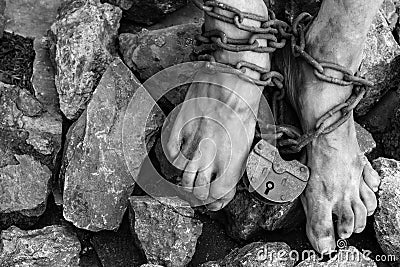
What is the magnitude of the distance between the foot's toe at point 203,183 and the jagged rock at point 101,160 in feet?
0.63

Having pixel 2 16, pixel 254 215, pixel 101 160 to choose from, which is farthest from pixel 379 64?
pixel 2 16

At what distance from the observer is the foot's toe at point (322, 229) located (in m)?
1.68

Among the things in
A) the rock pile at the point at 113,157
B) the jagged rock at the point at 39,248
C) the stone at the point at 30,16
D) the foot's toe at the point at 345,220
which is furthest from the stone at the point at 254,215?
the stone at the point at 30,16

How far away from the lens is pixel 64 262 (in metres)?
1.63

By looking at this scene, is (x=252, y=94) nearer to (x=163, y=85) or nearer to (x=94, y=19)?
(x=163, y=85)

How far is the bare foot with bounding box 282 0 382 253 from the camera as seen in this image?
5.37 ft

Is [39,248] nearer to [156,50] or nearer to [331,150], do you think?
[156,50]

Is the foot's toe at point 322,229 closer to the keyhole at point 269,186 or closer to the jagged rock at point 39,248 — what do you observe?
the keyhole at point 269,186

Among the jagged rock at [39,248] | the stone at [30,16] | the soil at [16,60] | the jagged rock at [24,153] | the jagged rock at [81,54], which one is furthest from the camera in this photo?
the stone at [30,16]

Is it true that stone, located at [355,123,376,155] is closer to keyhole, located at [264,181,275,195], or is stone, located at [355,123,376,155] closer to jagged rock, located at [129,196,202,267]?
keyhole, located at [264,181,275,195]

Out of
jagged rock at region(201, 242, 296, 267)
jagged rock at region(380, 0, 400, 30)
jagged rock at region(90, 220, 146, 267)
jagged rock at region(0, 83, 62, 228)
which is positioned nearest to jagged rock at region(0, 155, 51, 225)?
jagged rock at region(0, 83, 62, 228)

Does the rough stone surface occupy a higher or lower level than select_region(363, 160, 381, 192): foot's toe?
lower

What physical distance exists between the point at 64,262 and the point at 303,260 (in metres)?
0.58

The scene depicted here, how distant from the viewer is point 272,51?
1.64 m
